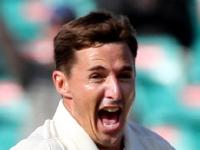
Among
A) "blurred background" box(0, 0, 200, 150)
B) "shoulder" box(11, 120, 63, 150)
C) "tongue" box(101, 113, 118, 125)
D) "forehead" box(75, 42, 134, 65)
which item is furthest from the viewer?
"blurred background" box(0, 0, 200, 150)

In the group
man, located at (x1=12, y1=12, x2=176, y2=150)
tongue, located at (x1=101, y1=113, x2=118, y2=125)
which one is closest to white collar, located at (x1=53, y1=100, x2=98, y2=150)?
man, located at (x1=12, y1=12, x2=176, y2=150)

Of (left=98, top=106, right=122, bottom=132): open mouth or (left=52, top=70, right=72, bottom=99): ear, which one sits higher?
(left=52, top=70, right=72, bottom=99): ear

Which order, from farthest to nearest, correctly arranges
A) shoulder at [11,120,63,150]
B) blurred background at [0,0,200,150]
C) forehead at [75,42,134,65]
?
blurred background at [0,0,200,150] → forehead at [75,42,134,65] → shoulder at [11,120,63,150]

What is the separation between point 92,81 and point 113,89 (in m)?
0.06

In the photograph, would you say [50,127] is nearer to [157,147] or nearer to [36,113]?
[157,147]

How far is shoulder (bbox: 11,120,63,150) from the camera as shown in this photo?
80.6 inches

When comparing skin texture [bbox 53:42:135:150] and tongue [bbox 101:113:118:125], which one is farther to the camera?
tongue [bbox 101:113:118:125]

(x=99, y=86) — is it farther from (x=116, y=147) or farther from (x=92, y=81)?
(x=116, y=147)

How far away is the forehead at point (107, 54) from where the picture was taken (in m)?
2.16

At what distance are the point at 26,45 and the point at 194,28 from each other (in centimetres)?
130

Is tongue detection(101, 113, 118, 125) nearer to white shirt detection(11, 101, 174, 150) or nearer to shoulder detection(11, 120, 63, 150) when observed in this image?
white shirt detection(11, 101, 174, 150)

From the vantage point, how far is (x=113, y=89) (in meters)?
2.18

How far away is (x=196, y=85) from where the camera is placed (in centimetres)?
602

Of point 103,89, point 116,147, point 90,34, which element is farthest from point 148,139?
point 90,34
